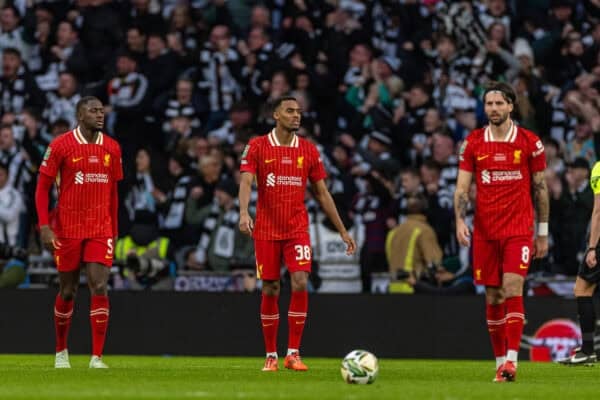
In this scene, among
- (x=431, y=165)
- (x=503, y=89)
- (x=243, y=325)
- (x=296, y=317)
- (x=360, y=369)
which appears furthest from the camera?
(x=431, y=165)

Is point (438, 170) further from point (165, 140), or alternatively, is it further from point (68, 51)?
point (68, 51)

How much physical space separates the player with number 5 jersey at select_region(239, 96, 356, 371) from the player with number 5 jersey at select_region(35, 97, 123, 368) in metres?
1.52

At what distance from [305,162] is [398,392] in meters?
4.02

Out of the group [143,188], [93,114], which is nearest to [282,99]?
[93,114]

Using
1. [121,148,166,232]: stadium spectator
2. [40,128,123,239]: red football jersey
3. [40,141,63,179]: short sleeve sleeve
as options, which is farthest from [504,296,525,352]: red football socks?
[121,148,166,232]: stadium spectator

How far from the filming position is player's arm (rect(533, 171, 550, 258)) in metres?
12.1

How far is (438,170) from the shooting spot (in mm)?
19828

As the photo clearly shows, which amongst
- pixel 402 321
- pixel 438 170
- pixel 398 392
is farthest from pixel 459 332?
pixel 398 392

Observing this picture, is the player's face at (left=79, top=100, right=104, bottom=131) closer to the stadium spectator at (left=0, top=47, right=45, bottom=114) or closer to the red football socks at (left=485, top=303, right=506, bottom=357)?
the red football socks at (left=485, top=303, right=506, bottom=357)

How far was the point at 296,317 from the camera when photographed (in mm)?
13523

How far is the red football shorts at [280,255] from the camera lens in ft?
44.4

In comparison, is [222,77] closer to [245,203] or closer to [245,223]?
[245,203]

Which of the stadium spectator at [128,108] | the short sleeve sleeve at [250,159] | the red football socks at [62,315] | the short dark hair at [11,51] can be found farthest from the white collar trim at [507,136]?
the short dark hair at [11,51]

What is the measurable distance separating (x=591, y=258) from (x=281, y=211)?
3695mm
